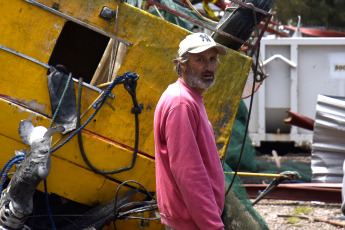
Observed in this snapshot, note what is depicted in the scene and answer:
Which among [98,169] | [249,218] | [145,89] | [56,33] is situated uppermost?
[56,33]

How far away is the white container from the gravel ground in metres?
3.42

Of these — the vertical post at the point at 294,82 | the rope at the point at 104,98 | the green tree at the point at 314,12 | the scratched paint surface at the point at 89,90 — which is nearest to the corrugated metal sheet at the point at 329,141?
A: the vertical post at the point at 294,82

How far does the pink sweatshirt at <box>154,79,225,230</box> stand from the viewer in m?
3.72

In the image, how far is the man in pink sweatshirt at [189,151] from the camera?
12.2 feet

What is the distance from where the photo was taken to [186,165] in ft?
12.2

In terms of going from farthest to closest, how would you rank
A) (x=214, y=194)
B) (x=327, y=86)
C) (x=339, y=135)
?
(x=327, y=86)
(x=339, y=135)
(x=214, y=194)

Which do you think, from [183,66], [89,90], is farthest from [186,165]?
[89,90]

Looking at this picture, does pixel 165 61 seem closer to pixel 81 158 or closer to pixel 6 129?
pixel 81 158

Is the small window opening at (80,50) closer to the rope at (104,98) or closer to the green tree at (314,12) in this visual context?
the rope at (104,98)

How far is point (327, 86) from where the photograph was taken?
39.9 feet

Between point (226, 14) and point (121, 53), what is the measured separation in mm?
1055

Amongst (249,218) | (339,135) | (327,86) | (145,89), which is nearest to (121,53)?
(145,89)

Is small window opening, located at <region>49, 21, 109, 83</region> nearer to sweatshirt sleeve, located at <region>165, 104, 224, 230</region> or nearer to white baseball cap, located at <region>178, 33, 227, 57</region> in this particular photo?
white baseball cap, located at <region>178, 33, 227, 57</region>

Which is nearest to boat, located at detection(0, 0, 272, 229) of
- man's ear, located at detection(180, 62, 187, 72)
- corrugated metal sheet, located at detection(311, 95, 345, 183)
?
man's ear, located at detection(180, 62, 187, 72)
